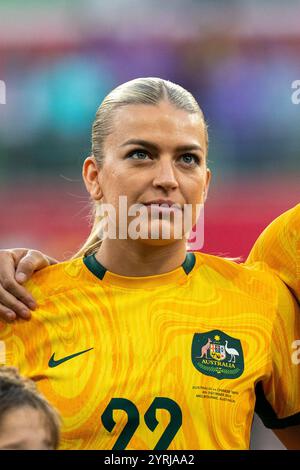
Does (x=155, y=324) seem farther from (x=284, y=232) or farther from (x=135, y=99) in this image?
(x=135, y=99)

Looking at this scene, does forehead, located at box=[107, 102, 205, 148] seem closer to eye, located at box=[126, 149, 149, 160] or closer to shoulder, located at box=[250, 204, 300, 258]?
eye, located at box=[126, 149, 149, 160]

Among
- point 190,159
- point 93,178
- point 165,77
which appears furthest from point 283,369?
point 165,77

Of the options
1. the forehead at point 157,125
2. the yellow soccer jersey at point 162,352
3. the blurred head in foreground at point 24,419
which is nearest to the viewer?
the blurred head in foreground at point 24,419

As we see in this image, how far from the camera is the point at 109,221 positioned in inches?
68.7

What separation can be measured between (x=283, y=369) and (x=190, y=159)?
0.49m

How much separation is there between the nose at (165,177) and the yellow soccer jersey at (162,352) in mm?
223

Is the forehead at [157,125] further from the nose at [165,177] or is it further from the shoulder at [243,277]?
the shoulder at [243,277]

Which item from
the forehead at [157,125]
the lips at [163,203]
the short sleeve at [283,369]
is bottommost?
the short sleeve at [283,369]

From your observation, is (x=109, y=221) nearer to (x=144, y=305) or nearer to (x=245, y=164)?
(x=144, y=305)

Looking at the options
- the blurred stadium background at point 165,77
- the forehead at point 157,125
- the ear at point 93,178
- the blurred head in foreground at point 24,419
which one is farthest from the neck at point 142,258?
the blurred stadium background at point 165,77

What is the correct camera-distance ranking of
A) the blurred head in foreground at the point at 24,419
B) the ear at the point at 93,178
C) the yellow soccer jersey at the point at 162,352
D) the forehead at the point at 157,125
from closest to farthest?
the blurred head in foreground at the point at 24,419 → the yellow soccer jersey at the point at 162,352 → the forehead at the point at 157,125 → the ear at the point at 93,178

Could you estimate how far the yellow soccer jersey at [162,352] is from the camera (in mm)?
1529

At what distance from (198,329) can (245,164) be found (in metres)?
3.69
